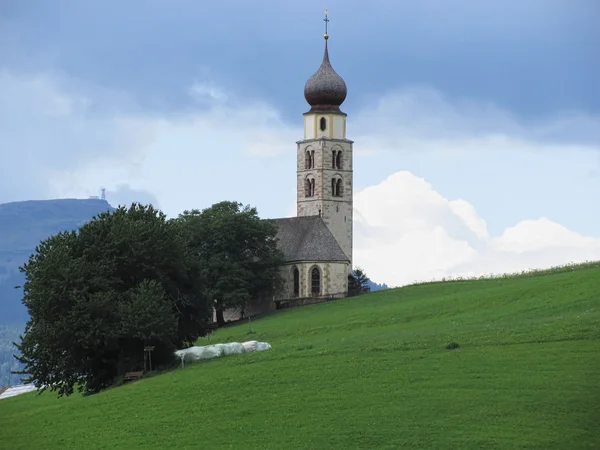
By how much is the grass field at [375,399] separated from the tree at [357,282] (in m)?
49.8

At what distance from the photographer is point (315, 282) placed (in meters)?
120

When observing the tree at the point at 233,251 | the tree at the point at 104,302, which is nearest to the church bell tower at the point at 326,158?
the tree at the point at 233,251

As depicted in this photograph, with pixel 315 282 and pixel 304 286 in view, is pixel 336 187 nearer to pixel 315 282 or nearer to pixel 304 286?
pixel 315 282

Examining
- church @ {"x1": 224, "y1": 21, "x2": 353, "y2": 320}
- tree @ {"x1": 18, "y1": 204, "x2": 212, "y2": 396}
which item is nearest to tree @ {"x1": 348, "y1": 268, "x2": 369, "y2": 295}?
church @ {"x1": 224, "y1": 21, "x2": 353, "y2": 320}

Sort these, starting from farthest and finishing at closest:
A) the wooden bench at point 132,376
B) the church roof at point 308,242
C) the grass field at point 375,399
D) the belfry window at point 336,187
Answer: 1. the belfry window at point 336,187
2. the church roof at point 308,242
3. the wooden bench at point 132,376
4. the grass field at point 375,399

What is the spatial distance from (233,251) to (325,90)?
69.6ft

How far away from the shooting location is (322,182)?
421ft

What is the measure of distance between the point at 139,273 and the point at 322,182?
55.8 meters

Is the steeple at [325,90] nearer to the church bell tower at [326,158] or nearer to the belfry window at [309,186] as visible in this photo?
the church bell tower at [326,158]

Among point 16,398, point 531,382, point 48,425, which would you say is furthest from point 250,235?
point 531,382

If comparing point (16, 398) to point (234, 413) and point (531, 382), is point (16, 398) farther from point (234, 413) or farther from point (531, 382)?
point (531, 382)

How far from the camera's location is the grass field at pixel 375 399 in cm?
4616

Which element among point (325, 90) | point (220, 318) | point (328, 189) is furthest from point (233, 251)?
point (325, 90)

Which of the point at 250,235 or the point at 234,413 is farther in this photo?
the point at 250,235
